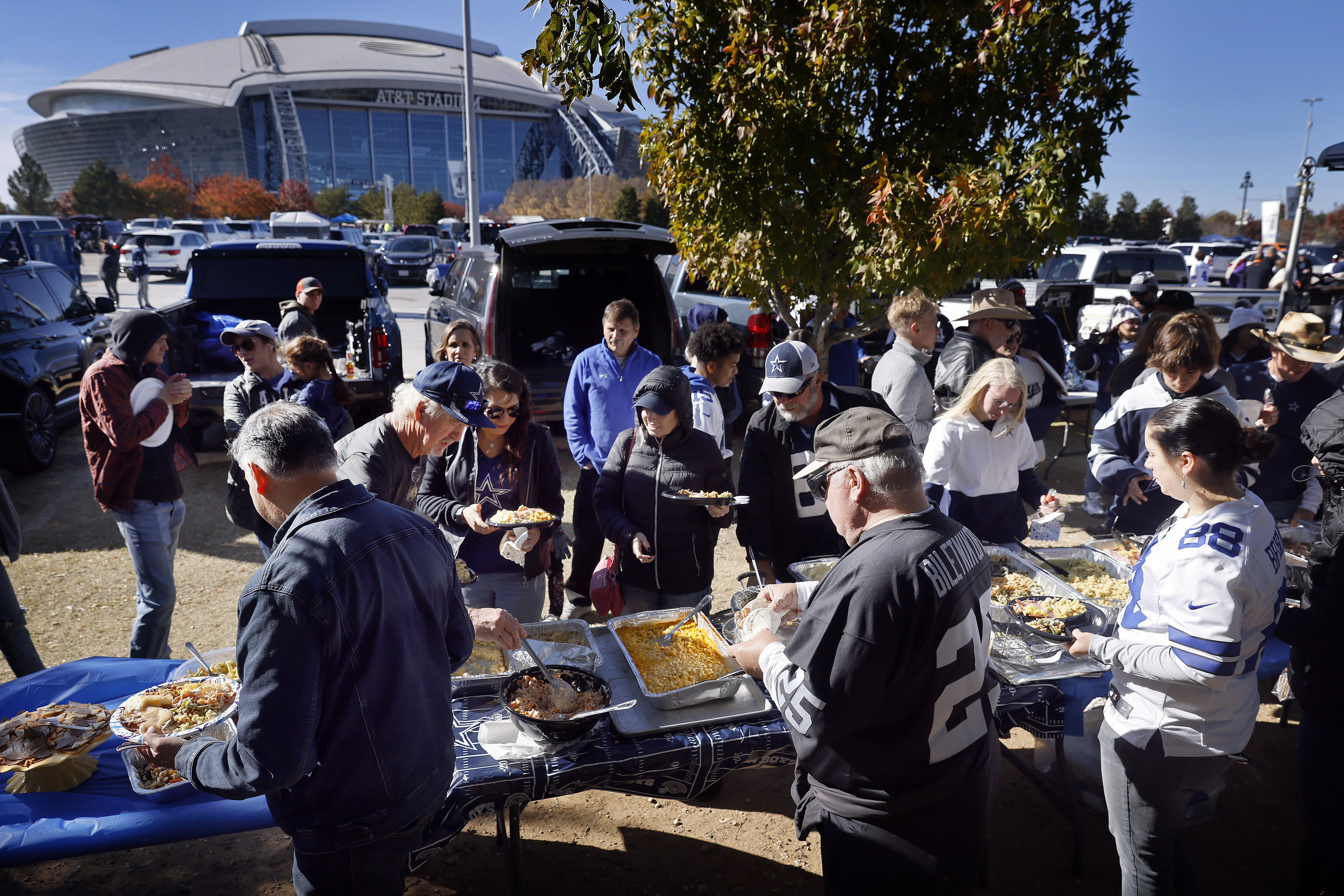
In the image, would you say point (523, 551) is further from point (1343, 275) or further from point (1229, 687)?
point (1343, 275)

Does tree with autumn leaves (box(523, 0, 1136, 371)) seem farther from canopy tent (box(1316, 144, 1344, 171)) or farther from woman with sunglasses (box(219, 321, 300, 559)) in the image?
canopy tent (box(1316, 144, 1344, 171))

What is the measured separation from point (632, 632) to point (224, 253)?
9019 mm

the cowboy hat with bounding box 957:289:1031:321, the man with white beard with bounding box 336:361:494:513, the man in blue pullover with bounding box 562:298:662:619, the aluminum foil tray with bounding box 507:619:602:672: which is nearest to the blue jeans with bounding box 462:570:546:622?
the aluminum foil tray with bounding box 507:619:602:672

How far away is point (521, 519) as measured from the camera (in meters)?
3.60

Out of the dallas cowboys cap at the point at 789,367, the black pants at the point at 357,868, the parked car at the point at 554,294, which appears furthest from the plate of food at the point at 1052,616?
the parked car at the point at 554,294

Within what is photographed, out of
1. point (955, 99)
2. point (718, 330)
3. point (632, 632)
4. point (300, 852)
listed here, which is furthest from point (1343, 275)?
point (300, 852)

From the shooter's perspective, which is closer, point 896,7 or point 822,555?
point 822,555

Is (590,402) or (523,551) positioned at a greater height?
(590,402)

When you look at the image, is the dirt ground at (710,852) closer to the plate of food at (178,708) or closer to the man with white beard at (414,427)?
the plate of food at (178,708)

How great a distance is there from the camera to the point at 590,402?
546 cm

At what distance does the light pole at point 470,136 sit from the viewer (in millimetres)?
17281

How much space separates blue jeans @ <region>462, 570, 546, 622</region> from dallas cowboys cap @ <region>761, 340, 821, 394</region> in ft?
5.22

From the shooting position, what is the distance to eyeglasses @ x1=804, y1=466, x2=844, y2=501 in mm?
2184

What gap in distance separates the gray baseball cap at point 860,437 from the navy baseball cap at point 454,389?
1.67 m
